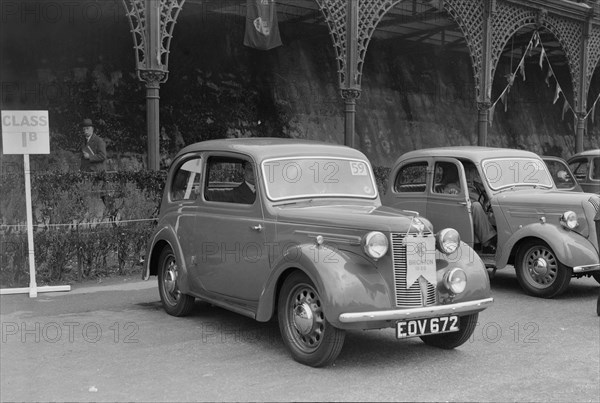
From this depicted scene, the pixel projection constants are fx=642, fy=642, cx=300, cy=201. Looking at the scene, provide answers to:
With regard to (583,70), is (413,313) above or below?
below

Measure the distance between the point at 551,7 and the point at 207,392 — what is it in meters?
16.8

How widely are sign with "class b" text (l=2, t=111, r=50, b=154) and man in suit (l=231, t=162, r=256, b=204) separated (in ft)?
9.54

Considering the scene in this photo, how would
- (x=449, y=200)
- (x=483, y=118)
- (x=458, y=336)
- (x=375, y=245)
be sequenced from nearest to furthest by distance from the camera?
(x=375, y=245) → (x=458, y=336) → (x=449, y=200) → (x=483, y=118)

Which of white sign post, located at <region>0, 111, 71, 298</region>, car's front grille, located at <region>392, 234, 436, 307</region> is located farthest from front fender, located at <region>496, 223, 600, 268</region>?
white sign post, located at <region>0, 111, 71, 298</region>

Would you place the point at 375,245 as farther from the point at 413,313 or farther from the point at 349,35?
the point at 349,35

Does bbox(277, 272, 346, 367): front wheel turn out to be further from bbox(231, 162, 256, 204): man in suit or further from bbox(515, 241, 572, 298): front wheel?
bbox(515, 241, 572, 298): front wheel

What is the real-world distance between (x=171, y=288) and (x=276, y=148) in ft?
6.47

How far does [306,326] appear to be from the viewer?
4.92 meters

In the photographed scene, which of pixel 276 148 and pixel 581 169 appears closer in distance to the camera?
pixel 276 148

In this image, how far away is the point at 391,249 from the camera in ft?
15.9

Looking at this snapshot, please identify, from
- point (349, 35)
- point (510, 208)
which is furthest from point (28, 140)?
point (349, 35)

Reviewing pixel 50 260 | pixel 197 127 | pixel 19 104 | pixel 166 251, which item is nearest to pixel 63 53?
pixel 19 104

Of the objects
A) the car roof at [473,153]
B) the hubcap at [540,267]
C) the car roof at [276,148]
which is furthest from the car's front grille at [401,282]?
the car roof at [473,153]

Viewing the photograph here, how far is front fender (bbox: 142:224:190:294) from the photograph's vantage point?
249 inches
